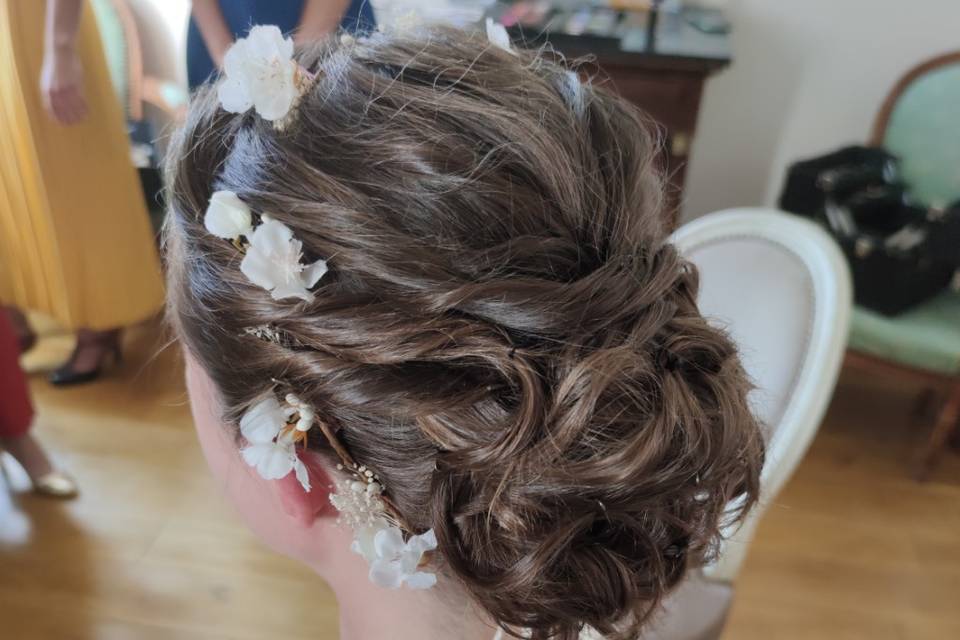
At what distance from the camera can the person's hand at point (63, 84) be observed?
1635mm

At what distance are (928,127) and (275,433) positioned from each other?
2.06m

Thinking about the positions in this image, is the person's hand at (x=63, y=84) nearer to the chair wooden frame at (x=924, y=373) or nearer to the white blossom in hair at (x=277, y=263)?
the white blossom in hair at (x=277, y=263)

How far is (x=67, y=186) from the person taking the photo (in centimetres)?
181

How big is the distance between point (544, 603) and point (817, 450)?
1679 millimetres

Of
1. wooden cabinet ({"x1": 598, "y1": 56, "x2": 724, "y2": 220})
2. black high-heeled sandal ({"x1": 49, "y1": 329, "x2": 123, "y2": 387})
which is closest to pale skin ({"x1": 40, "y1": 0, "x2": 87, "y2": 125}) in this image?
black high-heeled sandal ({"x1": 49, "y1": 329, "x2": 123, "y2": 387})

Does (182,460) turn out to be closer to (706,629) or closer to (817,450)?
(706,629)

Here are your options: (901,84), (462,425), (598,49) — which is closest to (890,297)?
(901,84)

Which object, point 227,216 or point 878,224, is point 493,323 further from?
point 878,224

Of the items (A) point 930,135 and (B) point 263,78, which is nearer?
(B) point 263,78

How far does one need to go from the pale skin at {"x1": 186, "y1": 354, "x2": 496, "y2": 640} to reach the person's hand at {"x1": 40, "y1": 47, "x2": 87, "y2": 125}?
49.5 inches

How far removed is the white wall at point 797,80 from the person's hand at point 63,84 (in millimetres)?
1650

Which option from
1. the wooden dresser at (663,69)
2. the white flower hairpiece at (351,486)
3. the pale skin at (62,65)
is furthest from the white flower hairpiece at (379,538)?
the pale skin at (62,65)

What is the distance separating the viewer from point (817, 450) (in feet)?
6.61

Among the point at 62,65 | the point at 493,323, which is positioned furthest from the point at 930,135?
the point at 62,65
